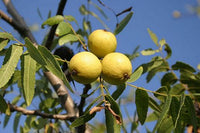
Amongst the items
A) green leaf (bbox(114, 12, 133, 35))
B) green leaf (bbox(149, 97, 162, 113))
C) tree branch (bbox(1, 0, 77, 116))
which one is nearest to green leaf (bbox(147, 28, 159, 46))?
green leaf (bbox(114, 12, 133, 35))

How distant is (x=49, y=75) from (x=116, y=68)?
3.65 ft

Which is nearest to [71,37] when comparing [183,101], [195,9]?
[183,101]

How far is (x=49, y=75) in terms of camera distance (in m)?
2.63

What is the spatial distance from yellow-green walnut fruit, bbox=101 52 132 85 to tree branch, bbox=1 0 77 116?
33.5 inches

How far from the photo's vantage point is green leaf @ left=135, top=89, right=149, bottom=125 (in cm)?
184

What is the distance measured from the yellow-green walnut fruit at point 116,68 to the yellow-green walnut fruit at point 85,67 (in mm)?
60

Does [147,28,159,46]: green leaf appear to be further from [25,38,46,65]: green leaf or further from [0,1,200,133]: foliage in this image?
[25,38,46,65]: green leaf

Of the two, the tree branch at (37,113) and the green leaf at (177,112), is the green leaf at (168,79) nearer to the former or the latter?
the green leaf at (177,112)

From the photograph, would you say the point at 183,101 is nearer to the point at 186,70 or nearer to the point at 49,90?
the point at 186,70

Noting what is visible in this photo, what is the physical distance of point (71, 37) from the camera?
6.88 ft

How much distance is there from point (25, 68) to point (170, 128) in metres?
1.30

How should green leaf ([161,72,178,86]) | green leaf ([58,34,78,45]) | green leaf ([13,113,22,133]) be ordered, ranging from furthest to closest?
green leaf ([13,113,22,133]) < green leaf ([161,72,178,86]) < green leaf ([58,34,78,45])

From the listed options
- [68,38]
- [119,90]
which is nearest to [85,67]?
[119,90]

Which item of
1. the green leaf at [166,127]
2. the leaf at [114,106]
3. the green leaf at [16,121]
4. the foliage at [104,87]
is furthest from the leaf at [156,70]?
the green leaf at [16,121]
